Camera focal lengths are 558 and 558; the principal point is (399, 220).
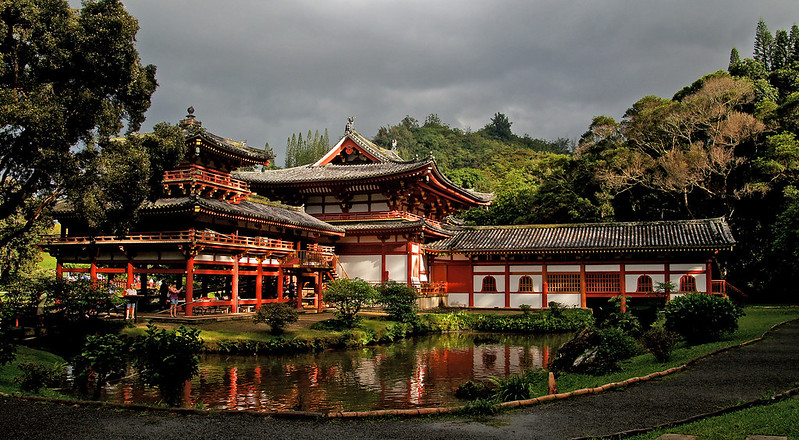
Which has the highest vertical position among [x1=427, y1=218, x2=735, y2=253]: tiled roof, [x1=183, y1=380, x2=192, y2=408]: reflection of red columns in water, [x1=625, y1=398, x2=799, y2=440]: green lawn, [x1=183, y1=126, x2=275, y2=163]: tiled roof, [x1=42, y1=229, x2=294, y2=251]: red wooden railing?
[x1=183, y1=126, x2=275, y2=163]: tiled roof

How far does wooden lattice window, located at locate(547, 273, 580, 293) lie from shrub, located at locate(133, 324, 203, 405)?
27487 mm

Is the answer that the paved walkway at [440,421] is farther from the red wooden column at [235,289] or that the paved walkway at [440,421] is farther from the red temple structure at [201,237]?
the red wooden column at [235,289]

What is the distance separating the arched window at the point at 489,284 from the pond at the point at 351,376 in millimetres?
11117

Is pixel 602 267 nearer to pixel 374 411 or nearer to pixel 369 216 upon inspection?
pixel 369 216

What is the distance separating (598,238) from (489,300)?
7944 mm

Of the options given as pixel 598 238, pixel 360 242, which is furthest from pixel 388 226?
pixel 598 238

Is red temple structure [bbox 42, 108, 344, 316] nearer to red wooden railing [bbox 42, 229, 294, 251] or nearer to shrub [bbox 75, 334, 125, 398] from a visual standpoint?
red wooden railing [bbox 42, 229, 294, 251]

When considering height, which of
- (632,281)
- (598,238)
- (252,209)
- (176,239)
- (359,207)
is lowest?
(632,281)

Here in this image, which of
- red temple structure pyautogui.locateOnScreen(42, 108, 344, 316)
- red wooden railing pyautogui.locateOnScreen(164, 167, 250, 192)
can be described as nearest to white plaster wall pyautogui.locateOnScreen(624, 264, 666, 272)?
red temple structure pyautogui.locateOnScreen(42, 108, 344, 316)

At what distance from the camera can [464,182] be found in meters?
74.8

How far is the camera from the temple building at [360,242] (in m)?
26.9

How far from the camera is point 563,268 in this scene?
3531 cm

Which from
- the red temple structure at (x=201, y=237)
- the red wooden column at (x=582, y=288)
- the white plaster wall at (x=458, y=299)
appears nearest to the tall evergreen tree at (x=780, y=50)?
the red wooden column at (x=582, y=288)

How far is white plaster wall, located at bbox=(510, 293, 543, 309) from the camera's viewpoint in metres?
35.7
